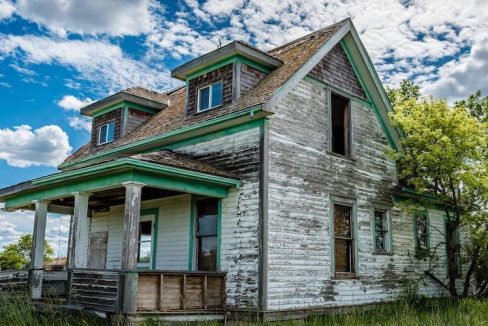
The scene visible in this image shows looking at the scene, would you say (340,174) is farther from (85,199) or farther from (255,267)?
(85,199)

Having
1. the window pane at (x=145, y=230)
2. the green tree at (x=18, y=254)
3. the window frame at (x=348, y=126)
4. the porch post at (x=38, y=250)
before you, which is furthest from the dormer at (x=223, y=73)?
the green tree at (x=18, y=254)

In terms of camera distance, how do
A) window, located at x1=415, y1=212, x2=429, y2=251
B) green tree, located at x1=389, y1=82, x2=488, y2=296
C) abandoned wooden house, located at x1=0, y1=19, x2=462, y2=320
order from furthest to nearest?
window, located at x1=415, y1=212, x2=429, y2=251
green tree, located at x1=389, y1=82, x2=488, y2=296
abandoned wooden house, located at x1=0, y1=19, x2=462, y2=320

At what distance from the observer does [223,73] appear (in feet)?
43.5

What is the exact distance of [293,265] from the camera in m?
11.2

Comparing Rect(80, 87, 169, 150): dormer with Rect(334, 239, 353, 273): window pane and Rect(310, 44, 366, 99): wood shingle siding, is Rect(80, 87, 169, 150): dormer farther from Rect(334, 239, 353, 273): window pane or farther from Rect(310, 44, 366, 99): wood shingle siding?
Rect(334, 239, 353, 273): window pane

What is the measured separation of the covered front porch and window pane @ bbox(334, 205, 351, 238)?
123 inches

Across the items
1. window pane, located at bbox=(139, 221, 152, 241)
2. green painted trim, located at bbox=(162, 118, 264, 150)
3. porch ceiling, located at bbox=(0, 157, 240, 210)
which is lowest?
window pane, located at bbox=(139, 221, 152, 241)

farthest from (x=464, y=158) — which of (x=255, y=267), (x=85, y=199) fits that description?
(x=85, y=199)

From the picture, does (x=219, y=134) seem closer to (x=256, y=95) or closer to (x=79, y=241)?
(x=256, y=95)

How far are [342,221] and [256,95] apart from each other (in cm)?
404

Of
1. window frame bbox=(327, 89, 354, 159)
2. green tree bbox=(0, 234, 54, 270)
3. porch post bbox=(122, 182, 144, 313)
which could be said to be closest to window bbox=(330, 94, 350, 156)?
window frame bbox=(327, 89, 354, 159)

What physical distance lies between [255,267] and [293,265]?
3.41 feet

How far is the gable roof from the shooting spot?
11.9 metres

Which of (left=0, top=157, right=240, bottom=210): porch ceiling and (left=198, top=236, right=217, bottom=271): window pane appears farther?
(left=198, top=236, right=217, bottom=271): window pane
